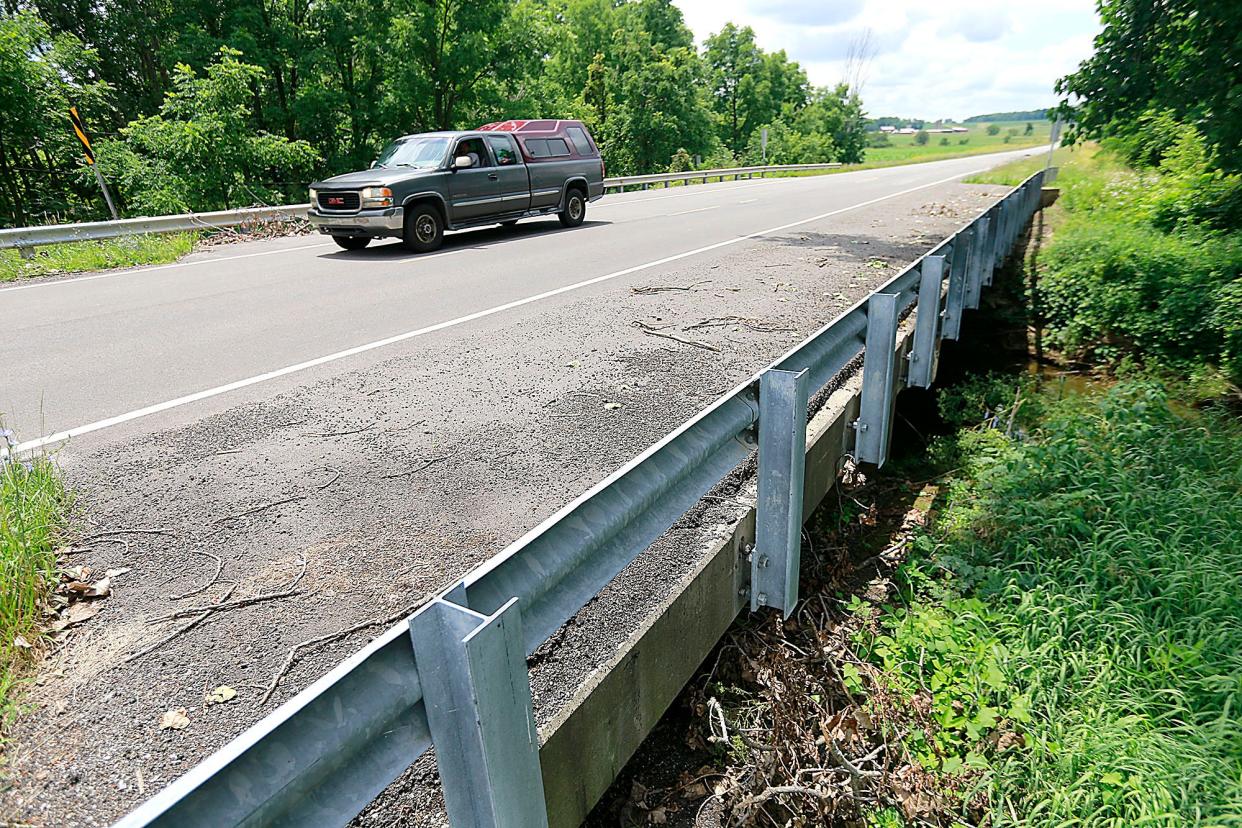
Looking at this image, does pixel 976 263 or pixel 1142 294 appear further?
pixel 1142 294

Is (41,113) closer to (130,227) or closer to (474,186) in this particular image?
(130,227)

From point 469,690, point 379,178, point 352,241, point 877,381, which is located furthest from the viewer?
point 352,241

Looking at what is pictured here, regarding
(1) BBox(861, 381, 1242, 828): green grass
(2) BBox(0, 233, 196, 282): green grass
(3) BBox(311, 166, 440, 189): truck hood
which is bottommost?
(1) BBox(861, 381, 1242, 828): green grass

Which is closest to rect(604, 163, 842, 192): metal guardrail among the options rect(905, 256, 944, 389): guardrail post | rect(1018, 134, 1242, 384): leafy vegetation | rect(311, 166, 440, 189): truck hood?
rect(311, 166, 440, 189): truck hood

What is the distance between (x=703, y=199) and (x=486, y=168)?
38.2 feet

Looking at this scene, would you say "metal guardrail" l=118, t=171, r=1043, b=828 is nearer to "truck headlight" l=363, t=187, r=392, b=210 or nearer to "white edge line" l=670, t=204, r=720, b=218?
"truck headlight" l=363, t=187, r=392, b=210

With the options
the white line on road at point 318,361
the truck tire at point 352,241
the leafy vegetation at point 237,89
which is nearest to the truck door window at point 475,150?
the truck tire at point 352,241

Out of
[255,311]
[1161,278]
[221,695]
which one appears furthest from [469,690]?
[1161,278]

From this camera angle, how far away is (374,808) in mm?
2199

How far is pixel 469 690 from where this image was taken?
4.47 ft

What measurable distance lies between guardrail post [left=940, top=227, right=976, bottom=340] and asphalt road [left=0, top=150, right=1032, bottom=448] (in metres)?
4.13

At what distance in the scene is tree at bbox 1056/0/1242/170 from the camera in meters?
8.27

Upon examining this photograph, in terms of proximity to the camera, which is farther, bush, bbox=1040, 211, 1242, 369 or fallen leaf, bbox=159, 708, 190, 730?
bush, bbox=1040, 211, 1242, 369

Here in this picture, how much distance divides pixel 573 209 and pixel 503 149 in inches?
96.7
